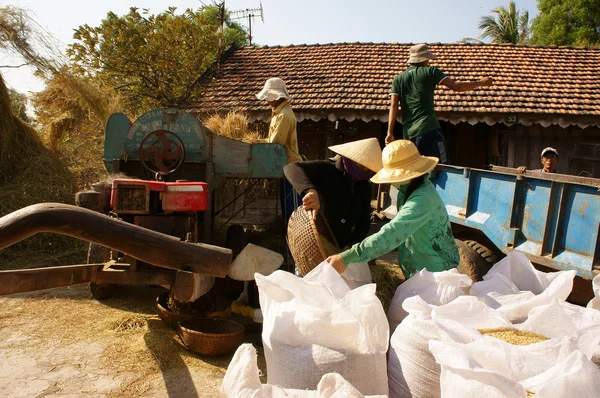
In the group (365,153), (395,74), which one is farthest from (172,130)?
(395,74)

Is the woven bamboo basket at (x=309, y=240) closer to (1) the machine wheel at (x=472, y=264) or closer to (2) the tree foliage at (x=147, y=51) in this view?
(1) the machine wheel at (x=472, y=264)

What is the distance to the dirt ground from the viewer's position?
3082 mm

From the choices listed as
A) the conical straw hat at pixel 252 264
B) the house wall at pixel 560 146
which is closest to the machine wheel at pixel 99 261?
the conical straw hat at pixel 252 264

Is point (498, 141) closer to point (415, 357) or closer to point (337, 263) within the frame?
point (337, 263)

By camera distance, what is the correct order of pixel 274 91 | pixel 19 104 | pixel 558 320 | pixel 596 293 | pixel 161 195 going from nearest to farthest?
pixel 558 320, pixel 596 293, pixel 161 195, pixel 274 91, pixel 19 104

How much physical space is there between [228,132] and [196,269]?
4167 millimetres

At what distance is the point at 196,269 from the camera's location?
6.34ft

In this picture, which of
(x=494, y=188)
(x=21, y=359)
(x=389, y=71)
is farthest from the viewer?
(x=389, y=71)

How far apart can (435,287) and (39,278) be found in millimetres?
1978

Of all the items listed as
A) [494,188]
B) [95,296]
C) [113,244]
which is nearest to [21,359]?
[95,296]

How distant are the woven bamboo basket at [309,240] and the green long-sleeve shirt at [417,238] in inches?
12.2

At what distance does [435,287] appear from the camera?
271 centimetres

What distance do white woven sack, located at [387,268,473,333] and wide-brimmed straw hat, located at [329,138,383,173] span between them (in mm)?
1084

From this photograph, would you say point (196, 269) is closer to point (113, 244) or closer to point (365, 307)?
point (113, 244)
